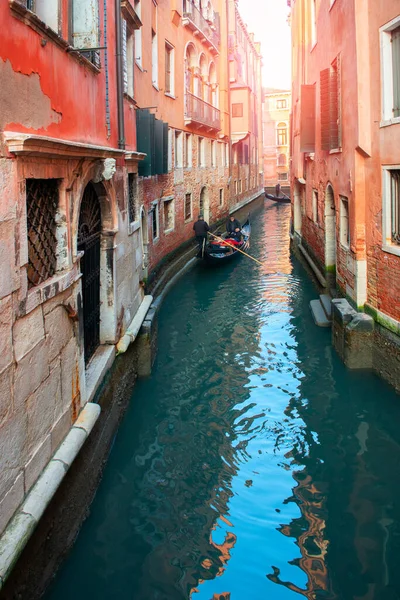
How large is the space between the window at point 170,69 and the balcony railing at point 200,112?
Answer: 141 cm

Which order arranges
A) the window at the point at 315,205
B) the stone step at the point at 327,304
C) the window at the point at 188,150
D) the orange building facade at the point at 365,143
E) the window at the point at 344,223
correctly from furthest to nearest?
the window at the point at 188,150 → the window at the point at 315,205 → the stone step at the point at 327,304 → the window at the point at 344,223 → the orange building facade at the point at 365,143

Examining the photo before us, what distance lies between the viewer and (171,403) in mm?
→ 6773

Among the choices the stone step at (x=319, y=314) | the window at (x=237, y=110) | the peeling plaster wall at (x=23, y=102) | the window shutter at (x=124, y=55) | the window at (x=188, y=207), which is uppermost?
the window at (x=237, y=110)

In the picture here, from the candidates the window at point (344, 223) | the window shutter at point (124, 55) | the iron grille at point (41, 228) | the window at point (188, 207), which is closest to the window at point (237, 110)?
the window at point (188, 207)

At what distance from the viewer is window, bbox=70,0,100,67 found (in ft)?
15.4

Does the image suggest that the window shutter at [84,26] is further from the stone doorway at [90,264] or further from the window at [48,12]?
the stone doorway at [90,264]

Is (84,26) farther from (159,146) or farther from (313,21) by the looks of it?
(313,21)

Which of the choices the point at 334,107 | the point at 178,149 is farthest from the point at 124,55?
the point at 178,149

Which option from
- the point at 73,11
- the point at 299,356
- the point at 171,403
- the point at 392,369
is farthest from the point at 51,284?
the point at 299,356

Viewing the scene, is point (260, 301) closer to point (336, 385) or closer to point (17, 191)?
point (336, 385)

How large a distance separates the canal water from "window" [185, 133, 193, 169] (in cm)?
849

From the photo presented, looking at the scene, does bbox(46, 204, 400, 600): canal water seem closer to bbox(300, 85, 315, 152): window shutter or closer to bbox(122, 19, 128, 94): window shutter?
bbox(122, 19, 128, 94): window shutter

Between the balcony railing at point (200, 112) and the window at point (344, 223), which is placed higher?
the balcony railing at point (200, 112)

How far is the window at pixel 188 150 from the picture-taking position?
1603 cm
